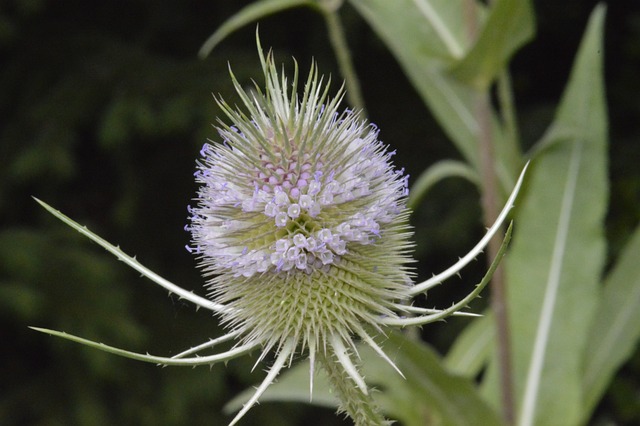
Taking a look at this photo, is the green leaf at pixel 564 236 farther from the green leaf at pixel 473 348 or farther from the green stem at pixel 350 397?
the green stem at pixel 350 397

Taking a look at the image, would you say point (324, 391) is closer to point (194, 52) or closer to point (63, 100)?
point (63, 100)

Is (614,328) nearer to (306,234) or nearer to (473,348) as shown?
(473,348)

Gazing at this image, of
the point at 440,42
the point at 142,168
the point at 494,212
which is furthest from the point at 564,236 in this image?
the point at 142,168

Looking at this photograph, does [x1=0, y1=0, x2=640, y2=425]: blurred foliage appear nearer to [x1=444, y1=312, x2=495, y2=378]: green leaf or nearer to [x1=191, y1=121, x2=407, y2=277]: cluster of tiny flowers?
[x1=444, y1=312, x2=495, y2=378]: green leaf

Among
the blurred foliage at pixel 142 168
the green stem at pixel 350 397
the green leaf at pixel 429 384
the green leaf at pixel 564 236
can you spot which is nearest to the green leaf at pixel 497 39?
the green leaf at pixel 564 236

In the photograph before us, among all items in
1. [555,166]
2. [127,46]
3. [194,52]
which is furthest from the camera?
[194,52]

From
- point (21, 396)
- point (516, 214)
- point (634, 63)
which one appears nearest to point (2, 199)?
point (21, 396)

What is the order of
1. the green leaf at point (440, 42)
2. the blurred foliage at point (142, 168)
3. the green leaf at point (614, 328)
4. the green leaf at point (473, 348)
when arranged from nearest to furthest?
the green leaf at point (440, 42) < the green leaf at point (614, 328) < the green leaf at point (473, 348) < the blurred foliage at point (142, 168)
